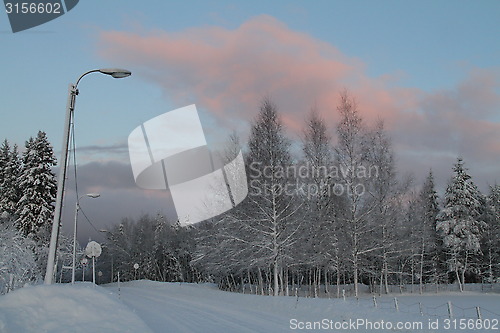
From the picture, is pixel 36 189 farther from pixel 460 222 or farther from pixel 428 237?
pixel 460 222

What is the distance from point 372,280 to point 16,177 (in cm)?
4355

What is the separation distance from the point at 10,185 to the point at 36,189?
6.70m

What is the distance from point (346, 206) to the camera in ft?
106

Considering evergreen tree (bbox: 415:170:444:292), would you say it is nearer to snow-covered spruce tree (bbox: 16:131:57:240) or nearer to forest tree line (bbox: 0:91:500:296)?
forest tree line (bbox: 0:91:500:296)

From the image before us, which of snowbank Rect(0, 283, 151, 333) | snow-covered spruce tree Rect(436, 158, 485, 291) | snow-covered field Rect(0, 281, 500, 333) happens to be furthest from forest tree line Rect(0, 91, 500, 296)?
snowbank Rect(0, 283, 151, 333)

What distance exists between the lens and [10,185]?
45875mm

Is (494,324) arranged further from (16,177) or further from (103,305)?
(16,177)

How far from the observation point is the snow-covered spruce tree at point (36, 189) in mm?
40562

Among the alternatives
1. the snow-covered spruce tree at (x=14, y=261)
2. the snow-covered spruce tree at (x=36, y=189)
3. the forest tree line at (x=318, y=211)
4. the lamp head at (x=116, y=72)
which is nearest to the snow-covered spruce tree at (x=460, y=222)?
the forest tree line at (x=318, y=211)

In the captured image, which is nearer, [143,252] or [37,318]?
[37,318]

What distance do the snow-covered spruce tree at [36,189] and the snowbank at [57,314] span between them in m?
35.0

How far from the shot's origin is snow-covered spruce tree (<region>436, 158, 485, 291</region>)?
46.3m

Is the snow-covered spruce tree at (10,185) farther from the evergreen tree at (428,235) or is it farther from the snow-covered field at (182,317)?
the evergreen tree at (428,235)

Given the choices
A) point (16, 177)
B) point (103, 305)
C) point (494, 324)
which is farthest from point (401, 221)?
point (16, 177)
